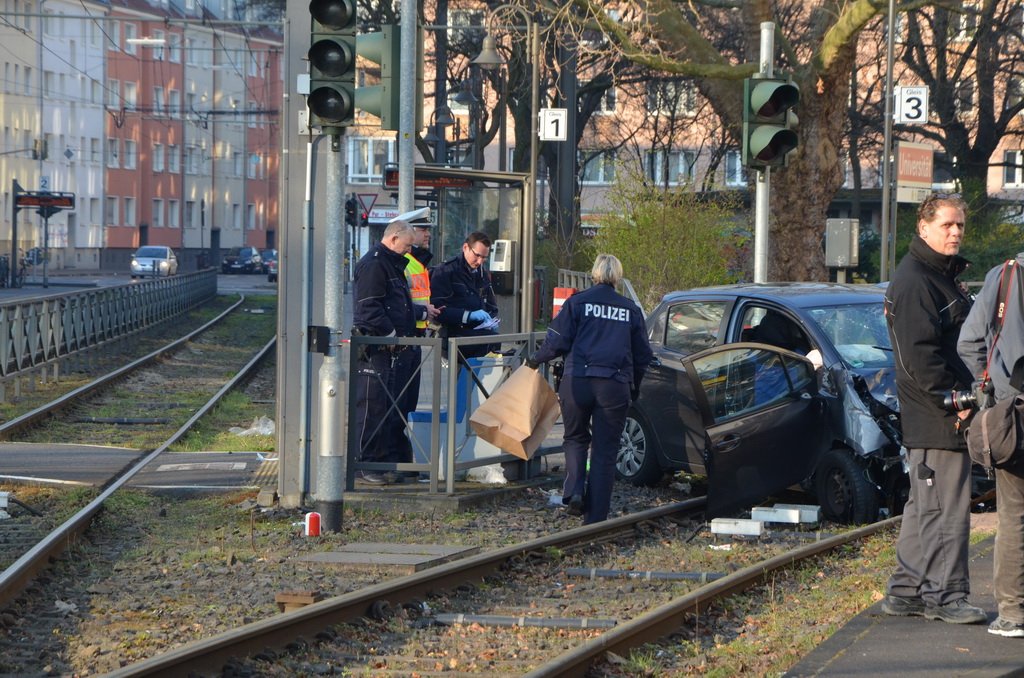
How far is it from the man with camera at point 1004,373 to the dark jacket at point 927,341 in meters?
0.21

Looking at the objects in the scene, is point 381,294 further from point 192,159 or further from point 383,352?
point 192,159

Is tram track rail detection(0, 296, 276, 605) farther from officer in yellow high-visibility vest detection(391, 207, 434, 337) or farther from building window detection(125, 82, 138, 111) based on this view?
building window detection(125, 82, 138, 111)

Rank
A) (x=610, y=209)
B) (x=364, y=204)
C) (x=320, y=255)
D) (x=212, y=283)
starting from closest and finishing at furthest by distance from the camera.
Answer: (x=320, y=255)
(x=610, y=209)
(x=364, y=204)
(x=212, y=283)

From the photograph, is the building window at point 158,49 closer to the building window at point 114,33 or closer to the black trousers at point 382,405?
the building window at point 114,33

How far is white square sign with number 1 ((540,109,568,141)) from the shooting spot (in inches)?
913

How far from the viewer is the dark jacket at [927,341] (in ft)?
21.0

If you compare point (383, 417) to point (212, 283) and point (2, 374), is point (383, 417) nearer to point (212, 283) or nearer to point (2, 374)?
point (2, 374)

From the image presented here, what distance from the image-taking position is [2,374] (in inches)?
781

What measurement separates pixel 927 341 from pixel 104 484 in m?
7.84

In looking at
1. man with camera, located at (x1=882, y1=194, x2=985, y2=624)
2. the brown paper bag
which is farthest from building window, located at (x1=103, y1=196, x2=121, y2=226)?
man with camera, located at (x1=882, y1=194, x2=985, y2=624)

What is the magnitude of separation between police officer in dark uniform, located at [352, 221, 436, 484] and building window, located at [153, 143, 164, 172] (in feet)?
260

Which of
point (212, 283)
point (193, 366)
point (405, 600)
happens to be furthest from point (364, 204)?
point (405, 600)

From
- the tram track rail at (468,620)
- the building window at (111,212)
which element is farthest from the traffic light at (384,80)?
the building window at (111,212)

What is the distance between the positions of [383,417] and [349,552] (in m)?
2.11
